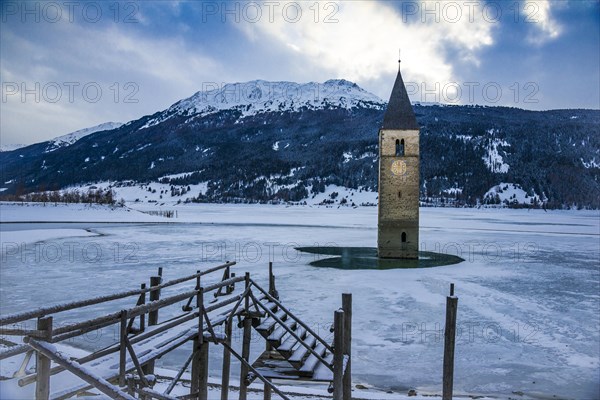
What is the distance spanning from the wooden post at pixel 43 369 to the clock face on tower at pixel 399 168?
34.2 meters

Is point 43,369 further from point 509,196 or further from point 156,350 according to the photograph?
point 509,196

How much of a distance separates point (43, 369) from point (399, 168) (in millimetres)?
34428

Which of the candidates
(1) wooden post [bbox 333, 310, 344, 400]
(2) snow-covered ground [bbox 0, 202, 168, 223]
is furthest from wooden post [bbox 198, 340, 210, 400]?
(2) snow-covered ground [bbox 0, 202, 168, 223]

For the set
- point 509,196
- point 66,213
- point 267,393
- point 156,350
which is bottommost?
point 267,393

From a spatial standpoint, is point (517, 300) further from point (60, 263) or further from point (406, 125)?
point (60, 263)

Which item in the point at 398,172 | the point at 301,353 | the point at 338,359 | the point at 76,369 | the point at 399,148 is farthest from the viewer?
the point at 399,148

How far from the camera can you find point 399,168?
123ft

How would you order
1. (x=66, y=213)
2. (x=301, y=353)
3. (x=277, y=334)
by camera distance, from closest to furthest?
1. (x=301, y=353)
2. (x=277, y=334)
3. (x=66, y=213)

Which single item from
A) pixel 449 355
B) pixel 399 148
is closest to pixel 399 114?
pixel 399 148

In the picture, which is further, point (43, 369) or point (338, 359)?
point (338, 359)

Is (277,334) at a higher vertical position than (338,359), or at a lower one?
higher

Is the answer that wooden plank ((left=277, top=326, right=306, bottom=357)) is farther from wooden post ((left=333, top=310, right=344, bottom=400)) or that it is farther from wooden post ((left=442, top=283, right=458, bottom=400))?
wooden post ((left=442, top=283, right=458, bottom=400))

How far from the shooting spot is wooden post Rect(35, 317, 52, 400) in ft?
16.3

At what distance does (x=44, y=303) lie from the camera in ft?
58.0
